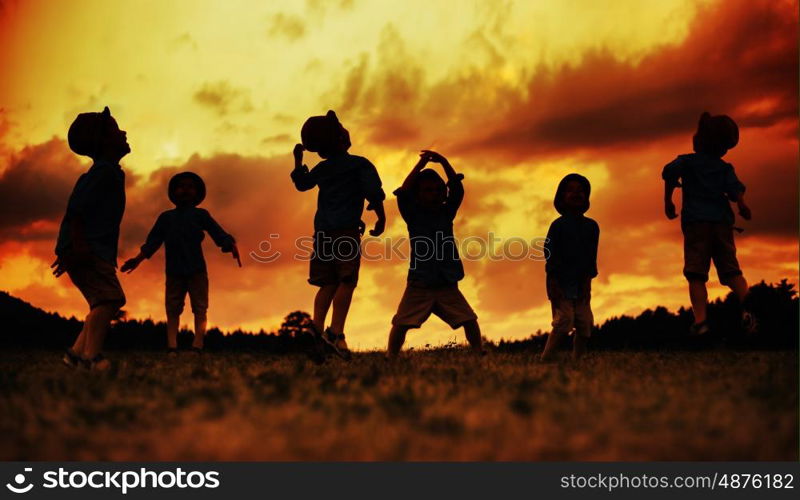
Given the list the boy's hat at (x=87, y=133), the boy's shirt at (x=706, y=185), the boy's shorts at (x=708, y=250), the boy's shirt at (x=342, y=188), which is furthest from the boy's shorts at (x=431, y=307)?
the boy's hat at (x=87, y=133)

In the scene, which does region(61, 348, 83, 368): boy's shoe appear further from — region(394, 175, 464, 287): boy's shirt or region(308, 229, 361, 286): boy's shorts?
region(394, 175, 464, 287): boy's shirt

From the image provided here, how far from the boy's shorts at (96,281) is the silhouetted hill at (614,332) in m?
3.19

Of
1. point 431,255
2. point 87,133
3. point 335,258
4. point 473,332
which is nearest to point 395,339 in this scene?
point 473,332

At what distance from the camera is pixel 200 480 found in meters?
4.36

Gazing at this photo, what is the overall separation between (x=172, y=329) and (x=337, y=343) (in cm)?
392

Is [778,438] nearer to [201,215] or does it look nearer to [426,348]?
[426,348]

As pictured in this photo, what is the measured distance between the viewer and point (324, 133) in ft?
33.9

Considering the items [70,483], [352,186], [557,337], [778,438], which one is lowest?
[70,483]

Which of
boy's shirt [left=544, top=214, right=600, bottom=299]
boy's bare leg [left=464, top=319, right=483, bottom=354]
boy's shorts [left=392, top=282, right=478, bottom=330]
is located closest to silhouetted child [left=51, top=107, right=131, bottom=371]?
boy's shorts [left=392, top=282, right=478, bottom=330]

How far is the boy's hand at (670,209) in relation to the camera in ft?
34.4

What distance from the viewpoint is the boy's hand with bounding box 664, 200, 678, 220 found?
10484 mm

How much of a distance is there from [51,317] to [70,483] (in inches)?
463

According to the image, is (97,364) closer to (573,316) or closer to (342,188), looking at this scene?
(342,188)

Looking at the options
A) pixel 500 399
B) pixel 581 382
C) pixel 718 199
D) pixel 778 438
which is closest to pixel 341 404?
pixel 500 399
